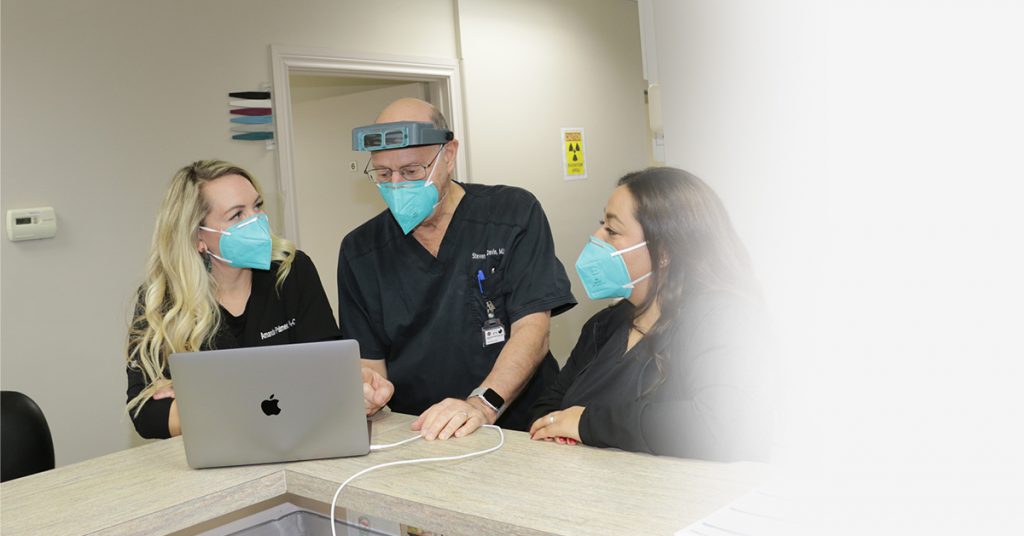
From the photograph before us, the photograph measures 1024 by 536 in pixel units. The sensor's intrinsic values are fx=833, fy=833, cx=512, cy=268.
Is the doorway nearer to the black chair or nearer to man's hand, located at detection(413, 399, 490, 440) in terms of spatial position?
the black chair

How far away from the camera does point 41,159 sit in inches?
114

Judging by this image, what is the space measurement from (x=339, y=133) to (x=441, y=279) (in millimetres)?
2869

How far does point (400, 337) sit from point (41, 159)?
1.75m

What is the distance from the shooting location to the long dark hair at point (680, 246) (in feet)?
4.44

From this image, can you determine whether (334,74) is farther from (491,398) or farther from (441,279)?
(491,398)

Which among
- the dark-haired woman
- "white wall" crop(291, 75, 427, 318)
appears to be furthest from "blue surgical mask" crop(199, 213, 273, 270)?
"white wall" crop(291, 75, 427, 318)

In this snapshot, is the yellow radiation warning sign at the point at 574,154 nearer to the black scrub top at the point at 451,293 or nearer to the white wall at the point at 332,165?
the white wall at the point at 332,165

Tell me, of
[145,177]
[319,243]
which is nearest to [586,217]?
[319,243]

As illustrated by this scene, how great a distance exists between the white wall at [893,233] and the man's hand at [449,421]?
1001mm

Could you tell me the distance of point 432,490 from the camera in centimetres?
115

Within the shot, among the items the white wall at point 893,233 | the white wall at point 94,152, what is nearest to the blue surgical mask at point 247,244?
the white wall at point 94,152

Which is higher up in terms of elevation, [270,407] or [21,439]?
[270,407]

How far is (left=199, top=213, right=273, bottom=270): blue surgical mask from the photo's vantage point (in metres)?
1.92

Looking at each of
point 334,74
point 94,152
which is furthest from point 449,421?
point 334,74
